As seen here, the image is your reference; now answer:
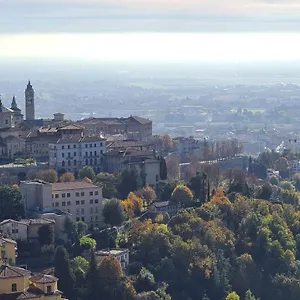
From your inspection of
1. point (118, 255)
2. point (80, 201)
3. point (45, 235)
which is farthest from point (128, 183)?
point (118, 255)

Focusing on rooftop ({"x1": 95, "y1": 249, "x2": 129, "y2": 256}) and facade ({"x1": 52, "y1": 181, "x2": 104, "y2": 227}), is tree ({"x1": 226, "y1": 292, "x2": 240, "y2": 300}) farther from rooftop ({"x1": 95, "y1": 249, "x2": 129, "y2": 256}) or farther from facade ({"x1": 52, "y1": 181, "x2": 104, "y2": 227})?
facade ({"x1": 52, "y1": 181, "x2": 104, "y2": 227})

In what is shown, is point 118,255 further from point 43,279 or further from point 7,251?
point 43,279

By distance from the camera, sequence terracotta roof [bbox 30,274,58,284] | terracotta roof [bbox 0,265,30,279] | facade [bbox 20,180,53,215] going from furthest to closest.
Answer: facade [bbox 20,180,53,215], terracotta roof [bbox 30,274,58,284], terracotta roof [bbox 0,265,30,279]

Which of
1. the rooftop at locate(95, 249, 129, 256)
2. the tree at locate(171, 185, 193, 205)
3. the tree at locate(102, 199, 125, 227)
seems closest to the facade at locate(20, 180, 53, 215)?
the tree at locate(102, 199, 125, 227)

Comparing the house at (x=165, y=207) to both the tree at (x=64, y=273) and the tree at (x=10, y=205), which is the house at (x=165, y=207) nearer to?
the tree at (x=10, y=205)

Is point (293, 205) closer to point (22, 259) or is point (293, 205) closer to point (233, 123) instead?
point (22, 259)

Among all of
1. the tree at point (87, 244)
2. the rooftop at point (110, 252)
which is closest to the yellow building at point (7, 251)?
the rooftop at point (110, 252)

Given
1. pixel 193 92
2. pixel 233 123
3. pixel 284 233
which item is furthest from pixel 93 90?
pixel 284 233
